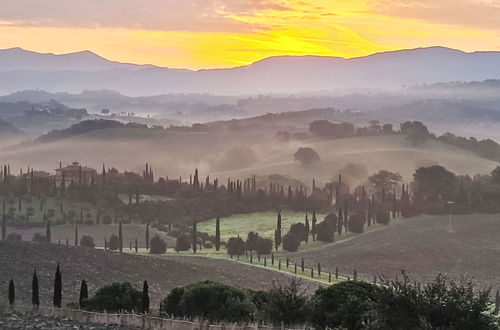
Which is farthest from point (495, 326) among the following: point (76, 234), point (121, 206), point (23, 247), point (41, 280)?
point (121, 206)

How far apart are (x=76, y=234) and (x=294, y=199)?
58386 millimetres

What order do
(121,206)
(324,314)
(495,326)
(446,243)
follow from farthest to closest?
(121,206)
(446,243)
(324,314)
(495,326)

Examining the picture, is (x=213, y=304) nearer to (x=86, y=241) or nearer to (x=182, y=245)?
(x=182, y=245)

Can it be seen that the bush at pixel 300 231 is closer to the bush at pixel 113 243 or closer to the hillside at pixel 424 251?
the hillside at pixel 424 251

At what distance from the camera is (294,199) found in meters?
165

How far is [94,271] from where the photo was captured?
2805 inches

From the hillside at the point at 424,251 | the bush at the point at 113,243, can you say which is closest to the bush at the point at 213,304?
the hillside at the point at 424,251

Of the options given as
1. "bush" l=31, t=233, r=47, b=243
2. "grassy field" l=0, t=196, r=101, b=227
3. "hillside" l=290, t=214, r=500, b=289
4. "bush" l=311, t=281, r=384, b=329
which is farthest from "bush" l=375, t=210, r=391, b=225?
"bush" l=311, t=281, r=384, b=329

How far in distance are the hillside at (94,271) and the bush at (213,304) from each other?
47.8 ft

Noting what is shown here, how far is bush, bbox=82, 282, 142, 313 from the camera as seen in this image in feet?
152

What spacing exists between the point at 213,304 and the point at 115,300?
26.6 feet

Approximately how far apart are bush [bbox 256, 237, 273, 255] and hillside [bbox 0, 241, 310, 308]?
25.6 meters

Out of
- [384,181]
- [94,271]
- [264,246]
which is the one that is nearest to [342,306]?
[94,271]

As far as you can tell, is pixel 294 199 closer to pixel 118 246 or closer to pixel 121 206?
pixel 121 206
